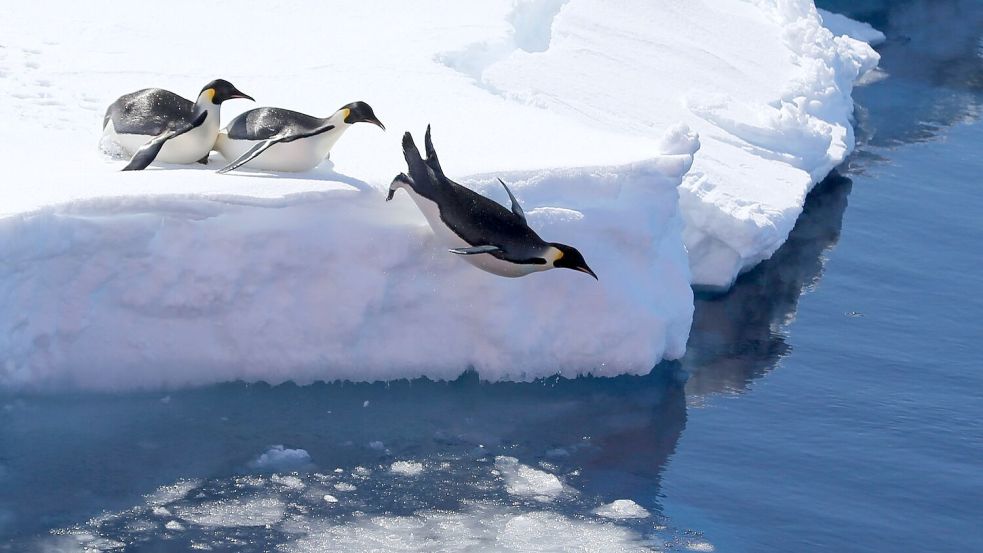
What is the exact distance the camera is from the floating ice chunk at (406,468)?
19.4 ft

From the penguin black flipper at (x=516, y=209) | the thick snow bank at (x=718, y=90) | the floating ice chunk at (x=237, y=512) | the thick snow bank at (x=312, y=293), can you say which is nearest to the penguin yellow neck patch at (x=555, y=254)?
the penguin black flipper at (x=516, y=209)

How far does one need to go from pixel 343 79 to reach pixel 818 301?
3593 mm

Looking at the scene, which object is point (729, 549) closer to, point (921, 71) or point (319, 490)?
point (319, 490)

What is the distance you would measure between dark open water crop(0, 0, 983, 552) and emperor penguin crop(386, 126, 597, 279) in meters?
0.77

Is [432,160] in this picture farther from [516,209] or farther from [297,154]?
[297,154]

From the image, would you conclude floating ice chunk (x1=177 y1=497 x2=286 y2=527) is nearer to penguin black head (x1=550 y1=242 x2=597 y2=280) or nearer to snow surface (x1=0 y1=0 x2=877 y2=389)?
snow surface (x1=0 y1=0 x2=877 y2=389)

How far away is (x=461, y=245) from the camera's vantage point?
21.3ft

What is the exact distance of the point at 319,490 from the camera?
5660mm

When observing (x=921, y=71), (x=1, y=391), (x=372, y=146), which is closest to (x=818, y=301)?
(x=372, y=146)

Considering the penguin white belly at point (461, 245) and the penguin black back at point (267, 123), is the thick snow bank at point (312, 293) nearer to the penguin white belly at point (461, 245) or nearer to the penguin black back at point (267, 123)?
the penguin white belly at point (461, 245)

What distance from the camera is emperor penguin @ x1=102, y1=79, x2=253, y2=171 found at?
6.86 metres

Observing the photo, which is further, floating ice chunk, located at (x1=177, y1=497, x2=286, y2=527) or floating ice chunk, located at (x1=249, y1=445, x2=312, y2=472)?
floating ice chunk, located at (x1=249, y1=445, x2=312, y2=472)

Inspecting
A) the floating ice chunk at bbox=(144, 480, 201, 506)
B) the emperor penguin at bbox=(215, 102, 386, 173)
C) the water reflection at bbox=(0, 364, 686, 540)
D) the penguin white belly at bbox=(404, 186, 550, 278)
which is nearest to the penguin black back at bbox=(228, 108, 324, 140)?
the emperor penguin at bbox=(215, 102, 386, 173)

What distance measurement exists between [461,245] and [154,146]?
1718 mm
